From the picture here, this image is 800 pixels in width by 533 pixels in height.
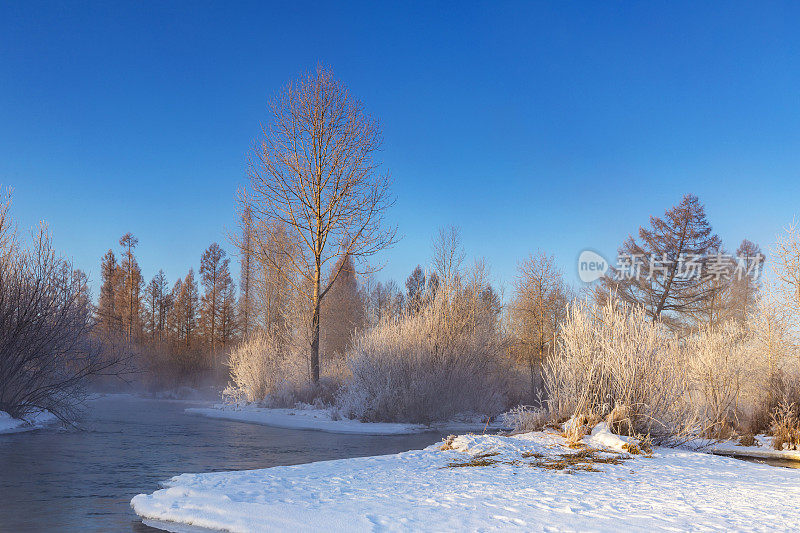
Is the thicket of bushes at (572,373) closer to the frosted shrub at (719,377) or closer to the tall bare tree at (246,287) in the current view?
the frosted shrub at (719,377)

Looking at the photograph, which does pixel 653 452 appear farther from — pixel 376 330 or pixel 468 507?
pixel 376 330

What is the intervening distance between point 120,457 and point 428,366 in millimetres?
8576

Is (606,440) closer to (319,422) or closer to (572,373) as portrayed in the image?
(572,373)

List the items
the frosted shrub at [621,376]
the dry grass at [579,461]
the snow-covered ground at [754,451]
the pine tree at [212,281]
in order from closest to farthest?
the dry grass at [579,461], the frosted shrub at [621,376], the snow-covered ground at [754,451], the pine tree at [212,281]

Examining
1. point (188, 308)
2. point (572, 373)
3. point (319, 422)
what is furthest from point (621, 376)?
point (188, 308)

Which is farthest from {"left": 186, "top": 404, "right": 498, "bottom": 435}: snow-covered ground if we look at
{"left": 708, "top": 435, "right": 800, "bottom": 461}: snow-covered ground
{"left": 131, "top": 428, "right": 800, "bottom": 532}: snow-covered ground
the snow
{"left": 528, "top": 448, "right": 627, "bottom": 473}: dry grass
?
{"left": 528, "top": 448, "right": 627, "bottom": 473}: dry grass

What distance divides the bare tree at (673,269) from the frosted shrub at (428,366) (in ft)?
46.9

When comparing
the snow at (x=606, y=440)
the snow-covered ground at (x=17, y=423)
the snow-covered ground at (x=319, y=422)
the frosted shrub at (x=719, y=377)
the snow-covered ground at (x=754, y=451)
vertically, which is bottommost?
the snow-covered ground at (x=754, y=451)

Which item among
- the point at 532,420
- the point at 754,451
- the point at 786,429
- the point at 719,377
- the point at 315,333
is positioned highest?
the point at 315,333

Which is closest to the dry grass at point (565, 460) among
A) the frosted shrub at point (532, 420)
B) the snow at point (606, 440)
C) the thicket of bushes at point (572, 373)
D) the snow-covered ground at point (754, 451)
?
the snow at point (606, 440)

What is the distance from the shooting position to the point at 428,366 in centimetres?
1631

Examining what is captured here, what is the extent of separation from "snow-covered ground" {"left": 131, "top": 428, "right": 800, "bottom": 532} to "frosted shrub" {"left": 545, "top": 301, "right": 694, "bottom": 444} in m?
1.44

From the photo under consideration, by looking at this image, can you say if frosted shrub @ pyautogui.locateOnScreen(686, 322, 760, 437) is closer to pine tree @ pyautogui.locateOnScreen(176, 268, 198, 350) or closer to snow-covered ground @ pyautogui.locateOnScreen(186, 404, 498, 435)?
snow-covered ground @ pyautogui.locateOnScreen(186, 404, 498, 435)

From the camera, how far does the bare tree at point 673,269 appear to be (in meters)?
29.8
